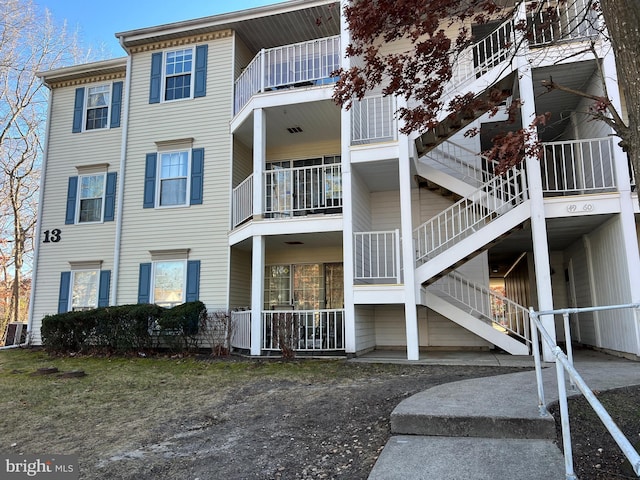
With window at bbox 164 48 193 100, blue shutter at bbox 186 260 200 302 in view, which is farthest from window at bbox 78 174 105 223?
blue shutter at bbox 186 260 200 302

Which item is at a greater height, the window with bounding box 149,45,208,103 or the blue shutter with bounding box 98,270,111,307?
the window with bounding box 149,45,208,103

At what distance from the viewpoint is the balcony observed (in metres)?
10.7

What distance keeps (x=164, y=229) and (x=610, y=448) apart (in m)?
11.7

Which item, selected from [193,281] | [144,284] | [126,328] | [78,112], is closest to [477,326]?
[193,281]

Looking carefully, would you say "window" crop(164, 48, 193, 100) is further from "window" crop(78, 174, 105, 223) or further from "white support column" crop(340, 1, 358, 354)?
"white support column" crop(340, 1, 358, 354)

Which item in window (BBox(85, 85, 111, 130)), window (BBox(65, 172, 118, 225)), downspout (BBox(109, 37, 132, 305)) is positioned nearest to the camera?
downspout (BBox(109, 37, 132, 305))

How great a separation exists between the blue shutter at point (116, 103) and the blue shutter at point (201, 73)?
9.36 ft

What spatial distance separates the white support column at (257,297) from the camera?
10.2 m

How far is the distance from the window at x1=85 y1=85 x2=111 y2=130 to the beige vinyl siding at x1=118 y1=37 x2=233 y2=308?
1.26 m

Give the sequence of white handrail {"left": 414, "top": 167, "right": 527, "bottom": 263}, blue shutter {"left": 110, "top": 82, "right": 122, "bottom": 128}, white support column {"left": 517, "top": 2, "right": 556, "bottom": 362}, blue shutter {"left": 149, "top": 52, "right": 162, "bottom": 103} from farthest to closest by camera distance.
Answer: blue shutter {"left": 110, "top": 82, "right": 122, "bottom": 128} → blue shutter {"left": 149, "top": 52, "right": 162, "bottom": 103} → white handrail {"left": 414, "top": 167, "right": 527, "bottom": 263} → white support column {"left": 517, "top": 2, "right": 556, "bottom": 362}

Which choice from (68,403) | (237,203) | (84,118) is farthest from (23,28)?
(68,403)

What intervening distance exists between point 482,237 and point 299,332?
440 centimetres

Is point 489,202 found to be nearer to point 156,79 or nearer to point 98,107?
point 156,79

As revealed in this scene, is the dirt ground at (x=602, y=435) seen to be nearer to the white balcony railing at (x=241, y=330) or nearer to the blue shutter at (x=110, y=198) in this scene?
the white balcony railing at (x=241, y=330)
